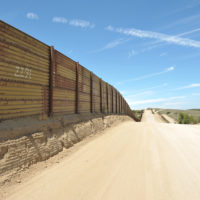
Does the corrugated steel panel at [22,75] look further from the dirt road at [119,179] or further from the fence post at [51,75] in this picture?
the dirt road at [119,179]

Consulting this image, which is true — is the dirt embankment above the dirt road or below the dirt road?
above

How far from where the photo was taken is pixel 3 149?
121 inches

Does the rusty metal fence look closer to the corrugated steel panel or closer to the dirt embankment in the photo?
the corrugated steel panel

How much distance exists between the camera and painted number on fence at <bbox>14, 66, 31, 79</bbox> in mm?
4052

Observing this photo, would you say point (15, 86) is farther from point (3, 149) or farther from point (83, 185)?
point (83, 185)

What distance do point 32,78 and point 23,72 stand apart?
403mm

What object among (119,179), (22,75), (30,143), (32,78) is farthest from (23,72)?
(119,179)

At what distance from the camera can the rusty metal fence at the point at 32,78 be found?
373cm

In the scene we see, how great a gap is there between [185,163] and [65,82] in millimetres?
5964

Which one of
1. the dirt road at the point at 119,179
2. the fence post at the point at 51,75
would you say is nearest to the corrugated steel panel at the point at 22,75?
the fence post at the point at 51,75

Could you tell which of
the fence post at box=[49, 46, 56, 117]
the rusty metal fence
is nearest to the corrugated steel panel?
the rusty metal fence

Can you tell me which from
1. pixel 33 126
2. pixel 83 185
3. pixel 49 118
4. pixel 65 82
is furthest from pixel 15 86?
pixel 83 185

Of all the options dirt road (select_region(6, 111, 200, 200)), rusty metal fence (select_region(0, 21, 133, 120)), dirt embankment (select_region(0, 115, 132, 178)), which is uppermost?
rusty metal fence (select_region(0, 21, 133, 120))

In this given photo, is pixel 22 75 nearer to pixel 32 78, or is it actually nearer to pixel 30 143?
pixel 32 78
